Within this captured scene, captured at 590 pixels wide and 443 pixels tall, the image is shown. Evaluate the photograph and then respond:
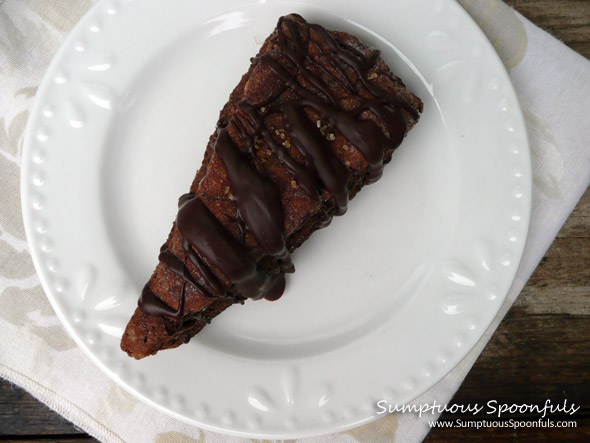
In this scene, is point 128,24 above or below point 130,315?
above

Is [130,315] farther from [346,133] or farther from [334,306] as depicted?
[346,133]

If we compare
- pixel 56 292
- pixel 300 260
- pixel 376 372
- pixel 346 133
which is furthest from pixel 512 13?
pixel 56 292

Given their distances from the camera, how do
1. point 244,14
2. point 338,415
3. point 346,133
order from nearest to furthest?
point 346,133 → point 338,415 → point 244,14

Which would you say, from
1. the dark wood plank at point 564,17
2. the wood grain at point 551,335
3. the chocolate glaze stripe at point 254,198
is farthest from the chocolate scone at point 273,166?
the wood grain at point 551,335

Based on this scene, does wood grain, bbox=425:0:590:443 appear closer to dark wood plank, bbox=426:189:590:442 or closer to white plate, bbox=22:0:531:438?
dark wood plank, bbox=426:189:590:442

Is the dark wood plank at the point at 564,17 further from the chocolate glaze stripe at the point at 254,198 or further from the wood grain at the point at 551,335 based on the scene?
the chocolate glaze stripe at the point at 254,198

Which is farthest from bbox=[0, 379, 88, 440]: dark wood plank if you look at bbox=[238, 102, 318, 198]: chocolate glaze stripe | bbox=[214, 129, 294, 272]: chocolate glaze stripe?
bbox=[238, 102, 318, 198]: chocolate glaze stripe

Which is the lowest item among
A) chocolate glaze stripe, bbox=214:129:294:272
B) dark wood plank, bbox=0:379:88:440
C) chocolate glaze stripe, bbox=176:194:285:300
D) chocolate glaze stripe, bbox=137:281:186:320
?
dark wood plank, bbox=0:379:88:440
